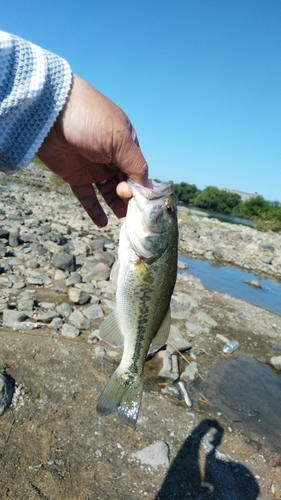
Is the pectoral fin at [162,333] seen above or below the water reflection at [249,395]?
above

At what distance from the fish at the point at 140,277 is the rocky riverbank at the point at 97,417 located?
175 cm

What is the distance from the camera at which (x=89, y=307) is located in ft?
27.9

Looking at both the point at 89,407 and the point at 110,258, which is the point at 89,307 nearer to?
the point at 89,407

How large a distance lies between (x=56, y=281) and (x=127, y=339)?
6.59 m

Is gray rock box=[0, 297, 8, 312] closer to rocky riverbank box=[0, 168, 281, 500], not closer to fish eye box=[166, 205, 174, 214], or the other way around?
rocky riverbank box=[0, 168, 281, 500]

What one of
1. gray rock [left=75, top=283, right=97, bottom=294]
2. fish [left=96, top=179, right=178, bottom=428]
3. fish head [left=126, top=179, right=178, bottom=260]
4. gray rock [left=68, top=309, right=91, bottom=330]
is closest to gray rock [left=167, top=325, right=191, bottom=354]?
gray rock [left=68, top=309, right=91, bottom=330]

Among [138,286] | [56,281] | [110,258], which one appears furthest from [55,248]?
[138,286]

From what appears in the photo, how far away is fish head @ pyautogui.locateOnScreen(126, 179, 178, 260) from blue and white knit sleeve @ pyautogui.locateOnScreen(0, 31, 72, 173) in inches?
37.3

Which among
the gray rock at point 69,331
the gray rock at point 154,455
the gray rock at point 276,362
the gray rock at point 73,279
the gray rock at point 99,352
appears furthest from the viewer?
the gray rock at point 73,279

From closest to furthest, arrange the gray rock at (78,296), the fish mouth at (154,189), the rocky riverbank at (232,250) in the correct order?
the fish mouth at (154,189) < the gray rock at (78,296) < the rocky riverbank at (232,250)

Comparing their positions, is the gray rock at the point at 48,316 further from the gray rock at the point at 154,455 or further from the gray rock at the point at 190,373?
the gray rock at the point at 154,455

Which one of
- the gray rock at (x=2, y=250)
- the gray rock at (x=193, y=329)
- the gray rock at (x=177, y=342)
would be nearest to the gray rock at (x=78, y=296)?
the gray rock at (x=177, y=342)

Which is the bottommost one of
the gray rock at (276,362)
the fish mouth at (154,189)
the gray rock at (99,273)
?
the gray rock at (276,362)

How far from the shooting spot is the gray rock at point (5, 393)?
16.2 ft
